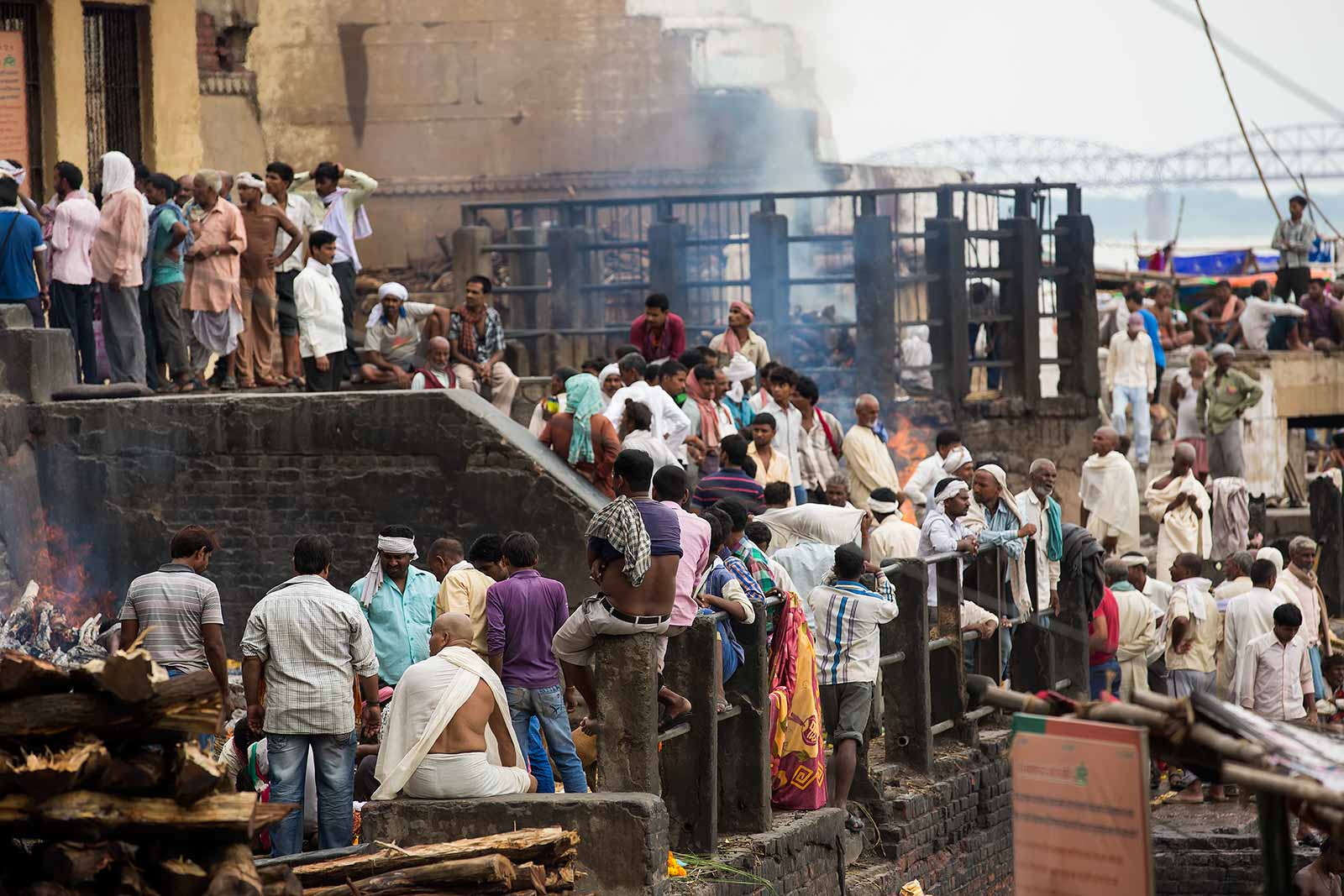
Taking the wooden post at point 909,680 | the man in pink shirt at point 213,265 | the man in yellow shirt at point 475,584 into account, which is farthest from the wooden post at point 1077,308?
the man in yellow shirt at point 475,584

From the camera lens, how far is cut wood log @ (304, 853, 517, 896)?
26.3 feet

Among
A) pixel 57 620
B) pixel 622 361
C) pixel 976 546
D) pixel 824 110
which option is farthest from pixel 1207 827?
pixel 824 110

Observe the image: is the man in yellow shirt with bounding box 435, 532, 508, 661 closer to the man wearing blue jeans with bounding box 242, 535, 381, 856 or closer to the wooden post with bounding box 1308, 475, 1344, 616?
the man wearing blue jeans with bounding box 242, 535, 381, 856

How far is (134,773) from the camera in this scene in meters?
6.69

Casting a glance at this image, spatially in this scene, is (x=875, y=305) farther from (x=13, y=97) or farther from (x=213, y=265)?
(x=13, y=97)

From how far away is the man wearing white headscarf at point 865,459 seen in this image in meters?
15.2

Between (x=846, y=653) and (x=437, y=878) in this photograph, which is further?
(x=846, y=653)

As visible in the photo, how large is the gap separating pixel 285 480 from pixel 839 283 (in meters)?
8.60

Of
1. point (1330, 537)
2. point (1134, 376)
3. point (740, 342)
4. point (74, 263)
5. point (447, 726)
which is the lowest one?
point (1330, 537)

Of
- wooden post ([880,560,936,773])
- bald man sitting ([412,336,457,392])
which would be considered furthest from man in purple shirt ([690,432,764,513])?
bald man sitting ([412,336,457,392])

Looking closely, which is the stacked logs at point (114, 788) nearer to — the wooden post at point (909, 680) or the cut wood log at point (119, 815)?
the cut wood log at point (119, 815)

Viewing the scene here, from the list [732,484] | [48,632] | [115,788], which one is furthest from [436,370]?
[115,788]

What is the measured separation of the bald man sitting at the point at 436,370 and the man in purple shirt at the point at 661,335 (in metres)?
1.59

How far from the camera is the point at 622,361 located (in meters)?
14.1
